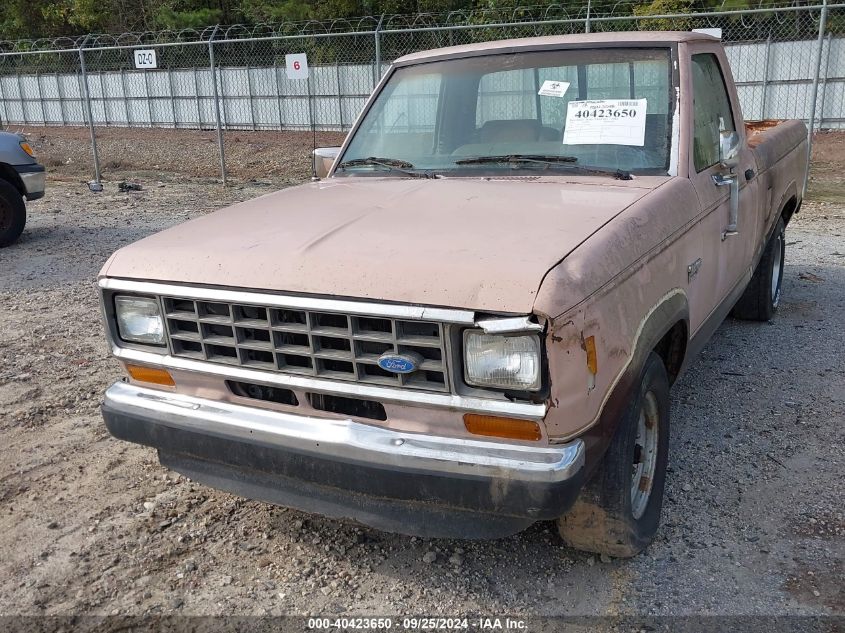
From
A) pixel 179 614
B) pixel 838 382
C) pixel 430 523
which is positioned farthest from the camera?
pixel 838 382

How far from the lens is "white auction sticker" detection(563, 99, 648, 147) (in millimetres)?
3566

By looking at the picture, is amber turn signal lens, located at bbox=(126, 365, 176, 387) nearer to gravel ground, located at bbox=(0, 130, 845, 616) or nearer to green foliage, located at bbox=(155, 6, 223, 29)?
gravel ground, located at bbox=(0, 130, 845, 616)

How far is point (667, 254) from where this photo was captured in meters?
3.04

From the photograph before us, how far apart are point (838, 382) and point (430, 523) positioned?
10.6 feet

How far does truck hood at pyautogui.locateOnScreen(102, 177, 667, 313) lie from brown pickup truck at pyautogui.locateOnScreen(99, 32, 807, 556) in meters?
0.01

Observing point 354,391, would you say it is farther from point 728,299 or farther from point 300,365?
point 728,299

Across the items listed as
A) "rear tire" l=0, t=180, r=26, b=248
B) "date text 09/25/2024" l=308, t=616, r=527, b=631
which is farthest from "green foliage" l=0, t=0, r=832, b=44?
"date text 09/25/2024" l=308, t=616, r=527, b=631

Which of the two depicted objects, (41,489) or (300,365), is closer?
(300,365)

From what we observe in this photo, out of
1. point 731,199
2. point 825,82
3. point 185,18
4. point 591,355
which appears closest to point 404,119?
point 731,199

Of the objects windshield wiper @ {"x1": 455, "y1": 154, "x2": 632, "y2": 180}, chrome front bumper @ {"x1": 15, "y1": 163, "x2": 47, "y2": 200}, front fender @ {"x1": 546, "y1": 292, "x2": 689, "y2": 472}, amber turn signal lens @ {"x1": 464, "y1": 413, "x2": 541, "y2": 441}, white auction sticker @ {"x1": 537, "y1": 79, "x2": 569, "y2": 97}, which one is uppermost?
white auction sticker @ {"x1": 537, "y1": 79, "x2": 569, "y2": 97}

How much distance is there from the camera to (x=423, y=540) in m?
3.24

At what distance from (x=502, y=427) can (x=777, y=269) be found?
4290 millimetres

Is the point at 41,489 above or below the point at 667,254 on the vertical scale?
below

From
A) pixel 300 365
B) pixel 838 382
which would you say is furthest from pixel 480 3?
pixel 300 365
